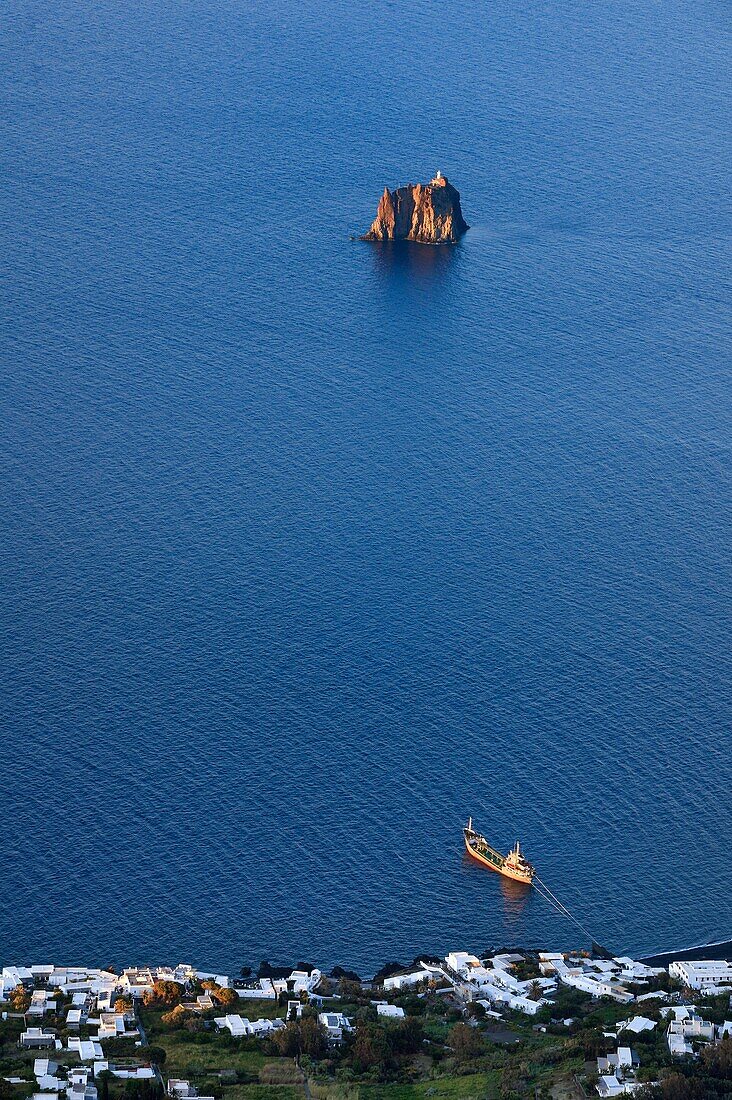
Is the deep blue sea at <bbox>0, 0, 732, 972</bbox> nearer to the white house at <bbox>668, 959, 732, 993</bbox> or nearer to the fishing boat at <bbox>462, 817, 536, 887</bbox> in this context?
the fishing boat at <bbox>462, 817, 536, 887</bbox>

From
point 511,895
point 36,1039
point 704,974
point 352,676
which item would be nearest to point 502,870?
point 511,895

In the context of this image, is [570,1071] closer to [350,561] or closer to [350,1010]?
[350,1010]

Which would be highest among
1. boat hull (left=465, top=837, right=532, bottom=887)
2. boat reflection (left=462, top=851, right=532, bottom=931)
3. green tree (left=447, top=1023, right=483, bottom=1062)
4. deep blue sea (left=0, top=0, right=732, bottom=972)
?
deep blue sea (left=0, top=0, right=732, bottom=972)

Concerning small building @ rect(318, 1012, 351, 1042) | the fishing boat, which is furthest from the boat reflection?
small building @ rect(318, 1012, 351, 1042)

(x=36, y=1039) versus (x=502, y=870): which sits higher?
(x=502, y=870)

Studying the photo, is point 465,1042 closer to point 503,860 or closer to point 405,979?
point 405,979

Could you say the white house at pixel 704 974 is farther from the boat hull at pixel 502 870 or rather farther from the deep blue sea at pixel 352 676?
the boat hull at pixel 502 870

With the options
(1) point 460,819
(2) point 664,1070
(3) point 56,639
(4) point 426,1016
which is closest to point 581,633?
(1) point 460,819
